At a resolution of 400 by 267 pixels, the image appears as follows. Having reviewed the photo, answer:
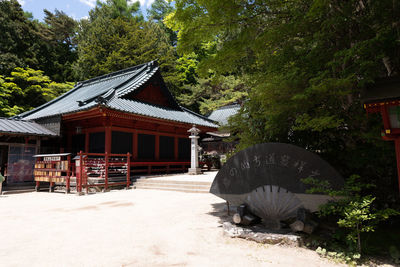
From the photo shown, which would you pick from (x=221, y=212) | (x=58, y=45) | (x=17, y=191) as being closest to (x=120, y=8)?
(x=58, y=45)

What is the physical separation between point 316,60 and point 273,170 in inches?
80.2

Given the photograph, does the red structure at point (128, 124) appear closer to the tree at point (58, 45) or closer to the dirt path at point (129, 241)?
the dirt path at point (129, 241)

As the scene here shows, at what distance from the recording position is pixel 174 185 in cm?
1070

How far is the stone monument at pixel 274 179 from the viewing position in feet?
13.4

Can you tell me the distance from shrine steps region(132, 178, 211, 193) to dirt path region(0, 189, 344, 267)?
303 cm

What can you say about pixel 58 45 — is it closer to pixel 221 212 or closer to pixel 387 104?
pixel 221 212

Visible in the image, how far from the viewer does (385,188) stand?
175 inches

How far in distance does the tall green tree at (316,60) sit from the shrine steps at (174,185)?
4697mm

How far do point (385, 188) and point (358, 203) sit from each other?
4.74ft

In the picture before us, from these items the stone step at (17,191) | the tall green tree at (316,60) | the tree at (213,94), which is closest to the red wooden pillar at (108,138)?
the stone step at (17,191)

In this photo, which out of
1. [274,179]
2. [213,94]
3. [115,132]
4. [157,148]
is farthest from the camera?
[213,94]

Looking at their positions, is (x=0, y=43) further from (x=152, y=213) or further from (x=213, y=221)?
(x=213, y=221)

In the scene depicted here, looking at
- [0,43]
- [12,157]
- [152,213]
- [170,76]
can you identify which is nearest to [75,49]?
[0,43]

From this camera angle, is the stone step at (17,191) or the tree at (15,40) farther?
the tree at (15,40)
